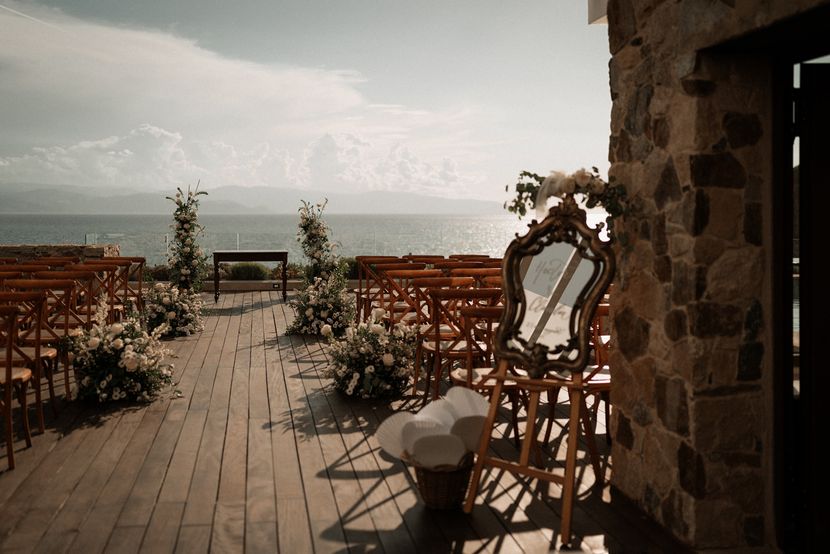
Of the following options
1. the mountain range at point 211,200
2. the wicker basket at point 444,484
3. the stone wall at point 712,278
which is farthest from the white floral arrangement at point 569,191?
the mountain range at point 211,200

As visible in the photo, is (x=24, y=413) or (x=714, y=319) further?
(x=24, y=413)

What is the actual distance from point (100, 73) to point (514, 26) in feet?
230

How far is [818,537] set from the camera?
2811 millimetres

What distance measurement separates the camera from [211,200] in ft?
467

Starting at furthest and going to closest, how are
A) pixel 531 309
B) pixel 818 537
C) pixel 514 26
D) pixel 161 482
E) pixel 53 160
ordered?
pixel 53 160 → pixel 514 26 → pixel 161 482 → pixel 531 309 → pixel 818 537

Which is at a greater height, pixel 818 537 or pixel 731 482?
pixel 731 482

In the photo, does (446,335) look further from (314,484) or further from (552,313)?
(552,313)

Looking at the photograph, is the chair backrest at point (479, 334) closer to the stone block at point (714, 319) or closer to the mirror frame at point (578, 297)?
the mirror frame at point (578, 297)

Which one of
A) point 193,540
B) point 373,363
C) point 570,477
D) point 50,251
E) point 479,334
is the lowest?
point 193,540

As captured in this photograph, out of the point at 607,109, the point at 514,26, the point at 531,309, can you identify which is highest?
the point at 514,26

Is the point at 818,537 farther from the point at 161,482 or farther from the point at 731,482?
the point at 161,482

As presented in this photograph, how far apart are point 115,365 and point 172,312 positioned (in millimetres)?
3065

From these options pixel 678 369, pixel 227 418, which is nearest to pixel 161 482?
pixel 227 418

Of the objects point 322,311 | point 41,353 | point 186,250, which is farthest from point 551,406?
point 186,250
